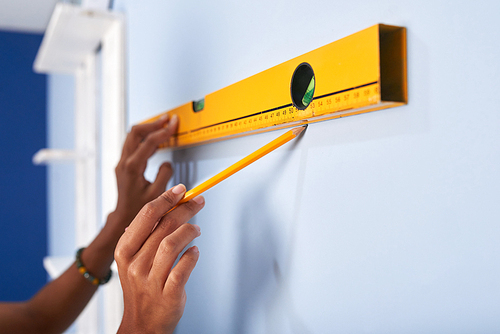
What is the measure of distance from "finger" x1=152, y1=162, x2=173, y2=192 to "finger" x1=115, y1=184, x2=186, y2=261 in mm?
294

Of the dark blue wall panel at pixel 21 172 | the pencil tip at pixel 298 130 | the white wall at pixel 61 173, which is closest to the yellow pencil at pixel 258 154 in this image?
the pencil tip at pixel 298 130

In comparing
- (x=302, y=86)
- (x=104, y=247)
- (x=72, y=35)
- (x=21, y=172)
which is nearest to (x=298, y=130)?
(x=302, y=86)

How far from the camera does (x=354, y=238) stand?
0.41 m

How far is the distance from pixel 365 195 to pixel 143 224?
275mm

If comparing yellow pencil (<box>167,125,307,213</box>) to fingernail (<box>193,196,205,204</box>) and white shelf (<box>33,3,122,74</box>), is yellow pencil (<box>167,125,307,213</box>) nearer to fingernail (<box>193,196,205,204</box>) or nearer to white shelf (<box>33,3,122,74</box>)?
fingernail (<box>193,196,205,204</box>)

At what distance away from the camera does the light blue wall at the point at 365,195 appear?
310mm

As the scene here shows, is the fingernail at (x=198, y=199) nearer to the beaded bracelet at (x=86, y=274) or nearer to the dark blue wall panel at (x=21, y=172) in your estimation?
the beaded bracelet at (x=86, y=274)

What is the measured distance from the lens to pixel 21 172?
9.39 feet

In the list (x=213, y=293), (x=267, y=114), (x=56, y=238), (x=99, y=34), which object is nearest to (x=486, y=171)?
(x=267, y=114)

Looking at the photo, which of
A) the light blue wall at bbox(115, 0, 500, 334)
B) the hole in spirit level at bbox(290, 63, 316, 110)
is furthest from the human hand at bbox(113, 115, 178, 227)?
the hole in spirit level at bbox(290, 63, 316, 110)

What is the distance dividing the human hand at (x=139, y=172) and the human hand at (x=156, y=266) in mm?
288

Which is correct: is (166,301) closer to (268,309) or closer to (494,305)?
(268,309)

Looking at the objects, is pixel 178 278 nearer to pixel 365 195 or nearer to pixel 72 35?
pixel 365 195

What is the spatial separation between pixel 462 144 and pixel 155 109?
763 millimetres
